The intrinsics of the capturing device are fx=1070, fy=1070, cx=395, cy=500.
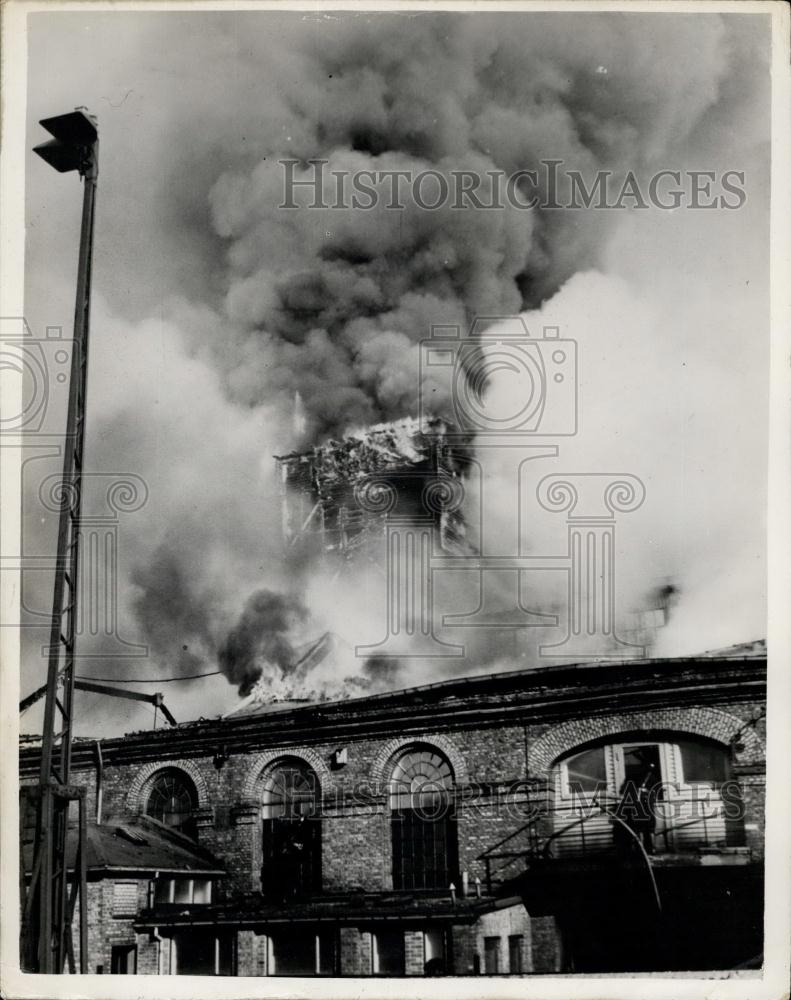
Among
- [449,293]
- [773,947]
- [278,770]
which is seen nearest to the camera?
[773,947]

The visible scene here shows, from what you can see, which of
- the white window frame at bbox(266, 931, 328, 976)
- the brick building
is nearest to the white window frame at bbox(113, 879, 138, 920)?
the brick building

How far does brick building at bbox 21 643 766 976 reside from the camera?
36.2ft

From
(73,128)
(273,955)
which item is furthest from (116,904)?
(73,128)

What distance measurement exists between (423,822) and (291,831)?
151 centimetres

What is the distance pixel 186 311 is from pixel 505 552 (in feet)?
14.3

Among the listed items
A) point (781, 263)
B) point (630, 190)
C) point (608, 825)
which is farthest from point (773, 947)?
point (630, 190)

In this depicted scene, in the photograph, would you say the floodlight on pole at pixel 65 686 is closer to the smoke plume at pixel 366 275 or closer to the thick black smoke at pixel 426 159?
the smoke plume at pixel 366 275

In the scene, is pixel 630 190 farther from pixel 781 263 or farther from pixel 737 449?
pixel 737 449

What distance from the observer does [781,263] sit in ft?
36.1

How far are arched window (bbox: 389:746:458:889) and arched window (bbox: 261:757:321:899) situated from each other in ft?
2.95

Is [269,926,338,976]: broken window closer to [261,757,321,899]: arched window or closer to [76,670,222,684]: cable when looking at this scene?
[261,757,321,899]: arched window

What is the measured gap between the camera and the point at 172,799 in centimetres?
1252

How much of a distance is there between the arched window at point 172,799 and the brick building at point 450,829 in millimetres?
23

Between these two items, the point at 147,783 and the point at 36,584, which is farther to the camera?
the point at 147,783
